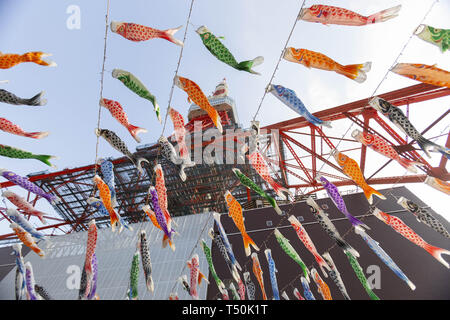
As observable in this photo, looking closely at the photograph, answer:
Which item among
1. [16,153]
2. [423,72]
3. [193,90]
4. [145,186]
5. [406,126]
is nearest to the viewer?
[423,72]

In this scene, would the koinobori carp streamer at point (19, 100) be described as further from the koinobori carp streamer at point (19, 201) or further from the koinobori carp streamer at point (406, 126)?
the koinobori carp streamer at point (406, 126)

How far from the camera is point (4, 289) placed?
568 inches

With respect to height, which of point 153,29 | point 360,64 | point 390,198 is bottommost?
point 390,198

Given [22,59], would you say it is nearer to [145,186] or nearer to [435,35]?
[435,35]

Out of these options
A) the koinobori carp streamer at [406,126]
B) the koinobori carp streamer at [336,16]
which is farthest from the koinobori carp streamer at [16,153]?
the koinobori carp streamer at [406,126]

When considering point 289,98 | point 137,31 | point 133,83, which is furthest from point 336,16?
point 133,83

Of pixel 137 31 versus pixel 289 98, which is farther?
pixel 289 98

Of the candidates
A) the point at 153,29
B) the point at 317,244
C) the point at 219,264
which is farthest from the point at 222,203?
the point at 153,29

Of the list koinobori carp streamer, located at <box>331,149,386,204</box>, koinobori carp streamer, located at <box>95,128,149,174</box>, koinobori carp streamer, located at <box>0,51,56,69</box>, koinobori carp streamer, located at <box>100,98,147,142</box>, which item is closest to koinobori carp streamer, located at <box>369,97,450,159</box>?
koinobori carp streamer, located at <box>331,149,386,204</box>

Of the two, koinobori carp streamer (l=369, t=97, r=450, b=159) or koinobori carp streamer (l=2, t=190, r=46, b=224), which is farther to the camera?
koinobori carp streamer (l=2, t=190, r=46, b=224)

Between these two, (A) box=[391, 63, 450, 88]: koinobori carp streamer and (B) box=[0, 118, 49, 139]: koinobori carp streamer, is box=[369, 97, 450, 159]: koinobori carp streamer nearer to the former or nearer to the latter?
(A) box=[391, 63, 450, 88]: koinobori carp streamer

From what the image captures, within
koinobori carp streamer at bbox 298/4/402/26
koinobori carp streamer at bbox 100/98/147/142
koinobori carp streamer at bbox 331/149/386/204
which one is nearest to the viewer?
koinobori carp streamer at bbox 298/4/402/26

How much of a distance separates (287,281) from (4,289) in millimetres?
15233
